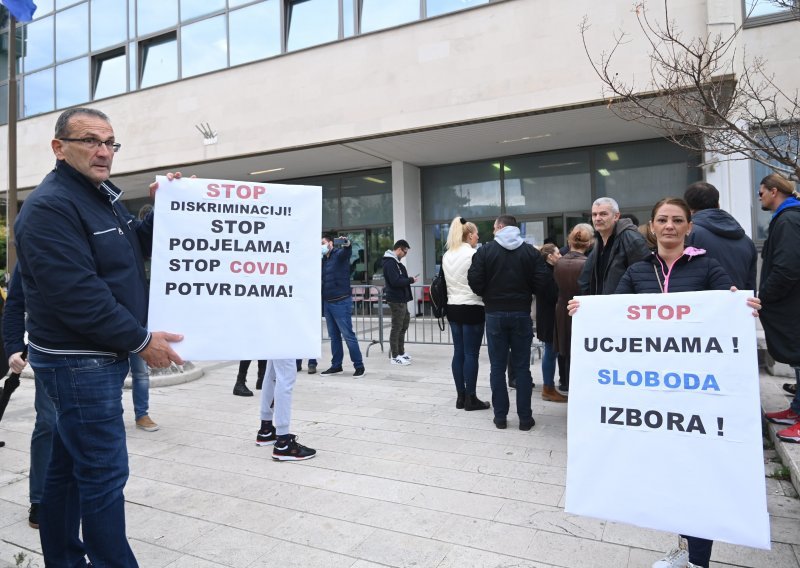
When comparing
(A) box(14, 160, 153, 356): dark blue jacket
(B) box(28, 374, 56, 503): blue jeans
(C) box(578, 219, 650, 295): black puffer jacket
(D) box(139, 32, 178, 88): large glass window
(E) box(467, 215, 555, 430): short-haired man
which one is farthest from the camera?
(D) box(139, 32, 178, 88): large glass window

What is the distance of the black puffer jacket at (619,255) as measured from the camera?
381 centimetres

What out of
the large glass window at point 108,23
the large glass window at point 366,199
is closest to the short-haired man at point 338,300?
the large glass window at point 366,199

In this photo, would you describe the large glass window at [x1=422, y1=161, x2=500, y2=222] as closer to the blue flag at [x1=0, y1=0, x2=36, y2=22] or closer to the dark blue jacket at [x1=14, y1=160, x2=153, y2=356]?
the blue flag at [x1=0, y1=0, x2=36, y2=22]

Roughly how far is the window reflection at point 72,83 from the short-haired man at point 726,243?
1852cm

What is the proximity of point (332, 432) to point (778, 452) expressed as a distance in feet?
12.0

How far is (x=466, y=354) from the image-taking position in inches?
217

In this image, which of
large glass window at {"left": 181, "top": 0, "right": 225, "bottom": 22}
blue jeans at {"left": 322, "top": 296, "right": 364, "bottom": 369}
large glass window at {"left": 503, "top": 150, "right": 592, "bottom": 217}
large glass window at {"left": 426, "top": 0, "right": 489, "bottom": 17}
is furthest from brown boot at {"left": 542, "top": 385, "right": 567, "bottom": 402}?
large glass window at {"left": 181, "top": 0, "right": 225, "bottom": 22}

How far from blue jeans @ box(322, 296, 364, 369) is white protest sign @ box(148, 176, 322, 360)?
4393mm

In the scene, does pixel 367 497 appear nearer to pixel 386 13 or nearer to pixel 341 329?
pixel 341 329

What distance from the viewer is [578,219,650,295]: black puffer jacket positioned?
3.81 m

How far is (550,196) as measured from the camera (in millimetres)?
13430

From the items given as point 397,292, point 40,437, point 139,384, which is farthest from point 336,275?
point 40,437

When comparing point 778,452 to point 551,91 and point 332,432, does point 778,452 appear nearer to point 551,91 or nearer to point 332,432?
point 332,432

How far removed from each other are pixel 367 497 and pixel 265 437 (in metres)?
1.47
